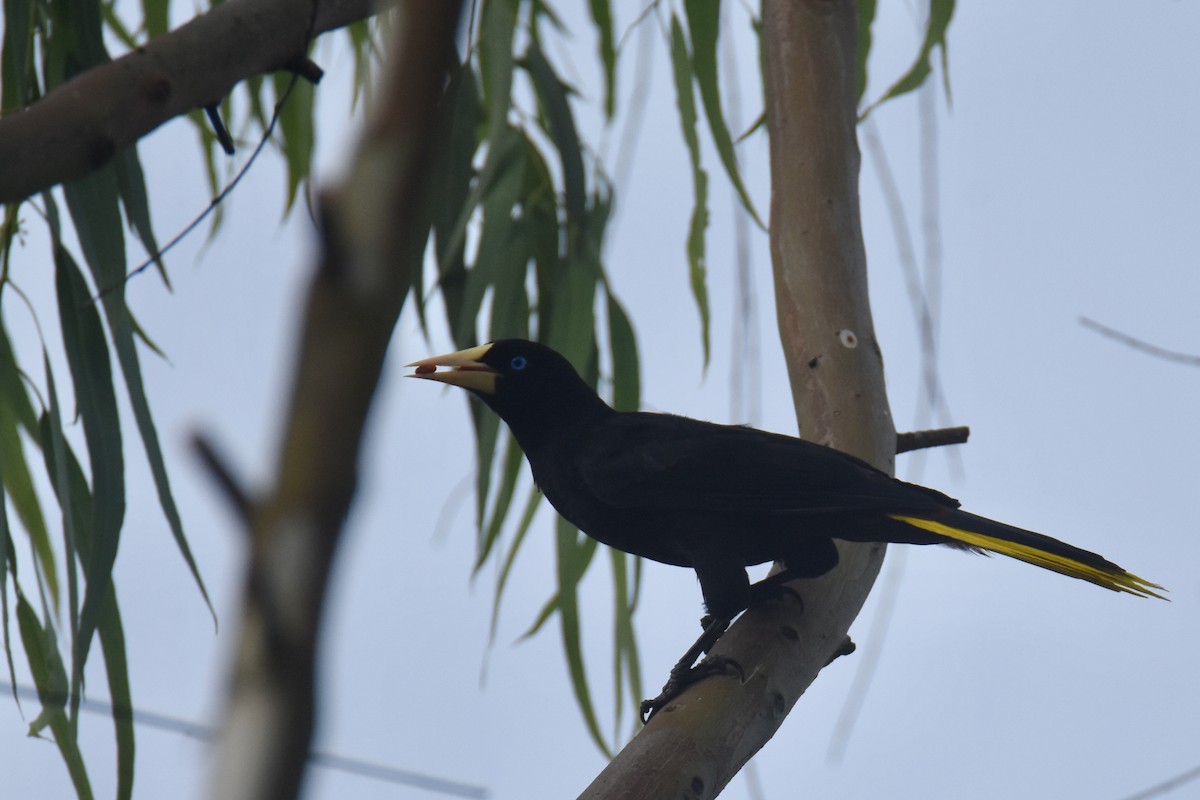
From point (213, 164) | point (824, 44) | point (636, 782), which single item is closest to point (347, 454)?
point (636, 782)

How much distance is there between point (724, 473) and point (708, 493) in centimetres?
5

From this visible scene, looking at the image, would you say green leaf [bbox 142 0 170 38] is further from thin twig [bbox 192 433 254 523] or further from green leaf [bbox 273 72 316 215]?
thin twig [bbox 192 433 254 523]

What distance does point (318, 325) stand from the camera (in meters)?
0.50

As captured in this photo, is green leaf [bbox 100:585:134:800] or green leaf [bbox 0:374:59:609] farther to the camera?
green leaf [bbox 0:374:59:609]

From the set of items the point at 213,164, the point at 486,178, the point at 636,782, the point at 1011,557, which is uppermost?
the point at 213,164

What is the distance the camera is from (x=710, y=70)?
8.77ft

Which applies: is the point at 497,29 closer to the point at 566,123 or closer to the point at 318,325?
the point at 566,123

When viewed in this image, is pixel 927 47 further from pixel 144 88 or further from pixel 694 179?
pixel 144 88

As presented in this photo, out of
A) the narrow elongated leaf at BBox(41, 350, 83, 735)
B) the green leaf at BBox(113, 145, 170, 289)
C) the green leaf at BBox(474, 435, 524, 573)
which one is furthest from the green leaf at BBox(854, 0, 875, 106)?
the narrow elongated leaf at BBox(41, 350, 83, 735)

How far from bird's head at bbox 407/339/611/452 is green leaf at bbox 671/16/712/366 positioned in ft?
1.00

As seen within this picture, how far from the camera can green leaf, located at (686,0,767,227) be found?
264 cm

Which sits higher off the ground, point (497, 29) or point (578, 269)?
point (497, 29)

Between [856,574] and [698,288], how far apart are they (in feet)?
2.50

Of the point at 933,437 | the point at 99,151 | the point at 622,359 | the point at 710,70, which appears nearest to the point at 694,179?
the point at 710,70
